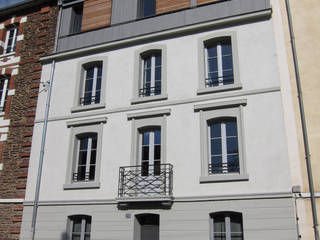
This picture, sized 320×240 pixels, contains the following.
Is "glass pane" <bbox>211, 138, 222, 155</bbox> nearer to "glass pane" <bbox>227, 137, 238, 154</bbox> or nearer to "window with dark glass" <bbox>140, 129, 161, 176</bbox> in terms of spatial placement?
"glass pane" <bbox>227, 137, 238, 154</bbox>

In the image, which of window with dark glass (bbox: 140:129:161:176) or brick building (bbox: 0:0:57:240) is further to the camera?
brick building (bbox: 0:0:57:240)

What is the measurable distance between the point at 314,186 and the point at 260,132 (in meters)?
2.11

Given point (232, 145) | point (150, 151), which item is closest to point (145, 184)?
point (150, 151)

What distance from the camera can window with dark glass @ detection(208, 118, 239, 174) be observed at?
10742 mm

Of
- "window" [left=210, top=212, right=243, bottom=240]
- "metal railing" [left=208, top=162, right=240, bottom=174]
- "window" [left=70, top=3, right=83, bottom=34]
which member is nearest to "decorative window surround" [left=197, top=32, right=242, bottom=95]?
"metal railing" [left=208, top=162, right=240, bottom=174]

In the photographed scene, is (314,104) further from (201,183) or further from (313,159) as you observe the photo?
(201,183)

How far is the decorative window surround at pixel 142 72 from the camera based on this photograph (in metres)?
12.3

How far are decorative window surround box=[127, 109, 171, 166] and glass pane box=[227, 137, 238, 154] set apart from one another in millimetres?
2082

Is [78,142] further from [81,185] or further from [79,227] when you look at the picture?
[79,227]

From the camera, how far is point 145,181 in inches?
453

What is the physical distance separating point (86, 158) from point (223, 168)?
5083mm

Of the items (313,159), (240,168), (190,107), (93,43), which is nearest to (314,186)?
(313,159)

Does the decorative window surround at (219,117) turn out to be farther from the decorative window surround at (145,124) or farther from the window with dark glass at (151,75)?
the window with dark glass at (151,75)

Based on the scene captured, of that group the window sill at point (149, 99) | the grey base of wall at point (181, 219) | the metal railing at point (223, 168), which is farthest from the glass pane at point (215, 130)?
the grey base of wall at point (181, 219)
